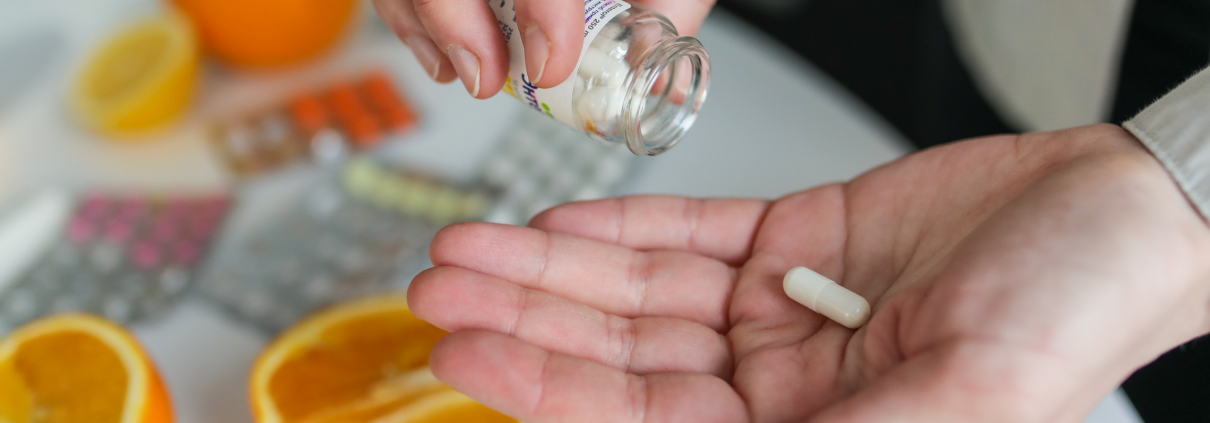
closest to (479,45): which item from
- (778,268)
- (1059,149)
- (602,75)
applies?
(602,75)

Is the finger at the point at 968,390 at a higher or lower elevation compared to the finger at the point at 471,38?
lower

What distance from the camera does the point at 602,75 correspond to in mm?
554

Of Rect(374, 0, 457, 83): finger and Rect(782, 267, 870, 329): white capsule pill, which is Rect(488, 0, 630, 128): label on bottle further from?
Rect(782, 267, 870, 329): white capsule pill

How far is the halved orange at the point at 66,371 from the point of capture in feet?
2.03

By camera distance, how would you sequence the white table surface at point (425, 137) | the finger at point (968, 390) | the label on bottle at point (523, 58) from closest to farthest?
the finger at point (968, 390)
the label on bottle at point (523, 58)
the white table surface at point (425, 137)

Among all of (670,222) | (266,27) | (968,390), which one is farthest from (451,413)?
(266,27)

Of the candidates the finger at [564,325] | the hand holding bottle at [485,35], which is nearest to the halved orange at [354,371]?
the finger at [564,325]

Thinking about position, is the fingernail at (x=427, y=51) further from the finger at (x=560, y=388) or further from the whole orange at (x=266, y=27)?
the whole orange at (x=266, y=27)

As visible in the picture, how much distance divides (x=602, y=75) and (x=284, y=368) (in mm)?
348

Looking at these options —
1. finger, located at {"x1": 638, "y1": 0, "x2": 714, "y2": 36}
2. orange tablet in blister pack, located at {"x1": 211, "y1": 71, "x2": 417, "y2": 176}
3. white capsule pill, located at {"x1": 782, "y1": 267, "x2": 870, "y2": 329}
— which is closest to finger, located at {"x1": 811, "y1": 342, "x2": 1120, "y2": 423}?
white capsule pill, located at {"x1": 782, "y1": 267, "x2": 870, "y2": 329}

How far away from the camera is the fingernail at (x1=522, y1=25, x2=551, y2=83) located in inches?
20.5

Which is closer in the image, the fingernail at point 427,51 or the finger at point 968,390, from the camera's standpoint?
the finger at point 968,390

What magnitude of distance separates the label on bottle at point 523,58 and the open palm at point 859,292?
0.31 feet

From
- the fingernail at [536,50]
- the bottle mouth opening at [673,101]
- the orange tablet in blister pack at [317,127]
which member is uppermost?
the fingernail at [536,50]
